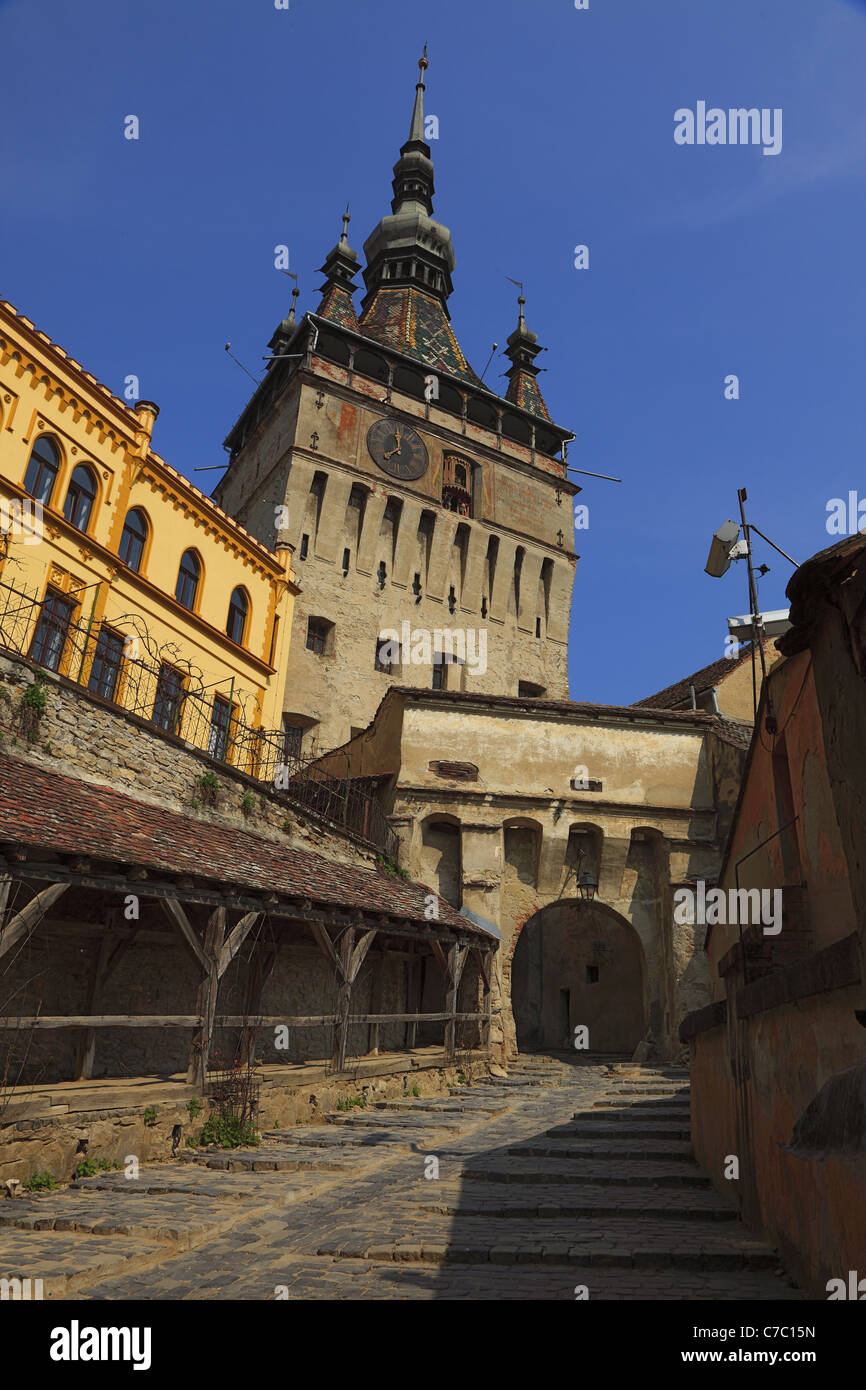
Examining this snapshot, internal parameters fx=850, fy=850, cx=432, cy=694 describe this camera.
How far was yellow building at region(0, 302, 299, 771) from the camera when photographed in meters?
15.2

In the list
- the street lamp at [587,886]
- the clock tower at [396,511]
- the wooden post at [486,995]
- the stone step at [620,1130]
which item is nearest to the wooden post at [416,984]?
the wooden post at [486,995]

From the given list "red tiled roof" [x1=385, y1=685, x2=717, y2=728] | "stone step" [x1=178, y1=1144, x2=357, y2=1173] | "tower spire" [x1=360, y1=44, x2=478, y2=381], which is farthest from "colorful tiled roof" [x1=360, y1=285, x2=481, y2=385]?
"stone step" [x1=178, y1=1144, x2=357, y2=1173]

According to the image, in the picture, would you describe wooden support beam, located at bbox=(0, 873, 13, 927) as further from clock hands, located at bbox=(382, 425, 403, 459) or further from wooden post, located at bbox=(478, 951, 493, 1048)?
clock hands, located at bbox=(382, 425, 403, 459)

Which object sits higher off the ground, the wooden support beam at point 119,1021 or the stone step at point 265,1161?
the wooden support beam at point 119,1021

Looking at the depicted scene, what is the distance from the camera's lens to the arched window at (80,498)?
16547 mm

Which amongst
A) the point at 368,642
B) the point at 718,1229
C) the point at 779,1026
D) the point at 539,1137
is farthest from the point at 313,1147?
the point at 368,642

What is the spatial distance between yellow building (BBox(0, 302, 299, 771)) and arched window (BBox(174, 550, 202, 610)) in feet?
0.11

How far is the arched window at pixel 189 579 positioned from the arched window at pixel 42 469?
3.78 metres

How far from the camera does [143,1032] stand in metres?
11.2

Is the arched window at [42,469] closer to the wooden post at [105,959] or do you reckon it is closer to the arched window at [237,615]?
the arched window at [237,615]

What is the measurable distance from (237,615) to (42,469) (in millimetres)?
6288

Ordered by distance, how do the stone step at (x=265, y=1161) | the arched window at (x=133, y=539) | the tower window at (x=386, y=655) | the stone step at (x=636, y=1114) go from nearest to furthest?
1. the stone step at (x=265, y=1161)
2. the stone step at (x=636, y=1114)
3. the arched window at (x=133, y=539)
4. the tower window at (x=386, y=655)

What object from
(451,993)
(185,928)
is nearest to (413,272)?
Answer: (451,993)

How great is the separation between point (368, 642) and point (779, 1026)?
87.3 feet
